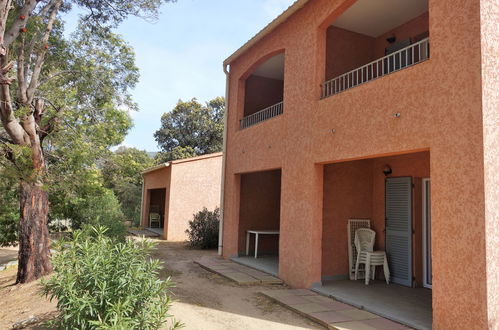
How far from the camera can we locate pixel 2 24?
22.9ft

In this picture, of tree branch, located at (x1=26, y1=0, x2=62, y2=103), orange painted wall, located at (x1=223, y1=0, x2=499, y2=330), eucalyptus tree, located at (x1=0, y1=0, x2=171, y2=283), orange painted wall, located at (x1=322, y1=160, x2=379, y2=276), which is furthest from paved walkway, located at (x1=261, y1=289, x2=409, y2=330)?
tree branch, located at (x1=26, y1=0, x2=62, y2=103)

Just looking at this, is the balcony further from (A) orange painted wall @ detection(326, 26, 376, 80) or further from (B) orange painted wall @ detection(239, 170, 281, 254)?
(A) orange painted wall @ detection(326, 26, 376, 80)

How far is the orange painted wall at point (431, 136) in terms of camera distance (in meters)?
4.92

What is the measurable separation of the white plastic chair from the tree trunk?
755 cm

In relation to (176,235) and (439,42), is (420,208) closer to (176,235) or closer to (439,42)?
(439,42)

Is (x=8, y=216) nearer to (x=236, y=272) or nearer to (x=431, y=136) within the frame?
(x=236, y=272)

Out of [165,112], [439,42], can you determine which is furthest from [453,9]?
[165,112]

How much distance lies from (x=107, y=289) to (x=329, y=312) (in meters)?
3.78

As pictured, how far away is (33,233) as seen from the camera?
9383mm

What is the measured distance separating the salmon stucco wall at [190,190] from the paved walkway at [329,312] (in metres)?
10.7

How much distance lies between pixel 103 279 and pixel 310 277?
481cm

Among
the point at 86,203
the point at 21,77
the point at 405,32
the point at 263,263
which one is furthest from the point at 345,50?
the point at 86,203

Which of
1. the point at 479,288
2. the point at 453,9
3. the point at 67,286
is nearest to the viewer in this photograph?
the point at 67,286

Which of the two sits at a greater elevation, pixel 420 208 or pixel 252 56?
pixel 252 56
